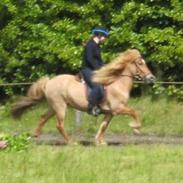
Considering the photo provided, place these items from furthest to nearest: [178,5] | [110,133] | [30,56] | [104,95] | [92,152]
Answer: [30,56]
[178,5]
[110,133]
[104,95]
[92,152]

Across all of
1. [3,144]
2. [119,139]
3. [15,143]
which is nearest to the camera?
[3,144]

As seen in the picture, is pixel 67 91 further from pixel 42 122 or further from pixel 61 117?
pixel 42 122

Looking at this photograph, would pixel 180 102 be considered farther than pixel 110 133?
Yes

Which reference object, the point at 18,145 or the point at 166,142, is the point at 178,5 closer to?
the point at 166,142

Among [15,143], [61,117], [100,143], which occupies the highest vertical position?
[15,143]

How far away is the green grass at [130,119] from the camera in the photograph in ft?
64.1

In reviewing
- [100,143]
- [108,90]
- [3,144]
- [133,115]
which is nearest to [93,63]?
[108,90]

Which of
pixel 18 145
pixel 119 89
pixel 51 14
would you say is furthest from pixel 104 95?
pixel 51 14

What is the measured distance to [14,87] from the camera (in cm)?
2311

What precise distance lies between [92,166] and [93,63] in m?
5.47

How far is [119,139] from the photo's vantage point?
60.4 ft

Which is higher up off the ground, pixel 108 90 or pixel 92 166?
pixel 92 166

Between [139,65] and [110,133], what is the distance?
8.04 ft

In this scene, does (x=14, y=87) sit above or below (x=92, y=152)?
below
